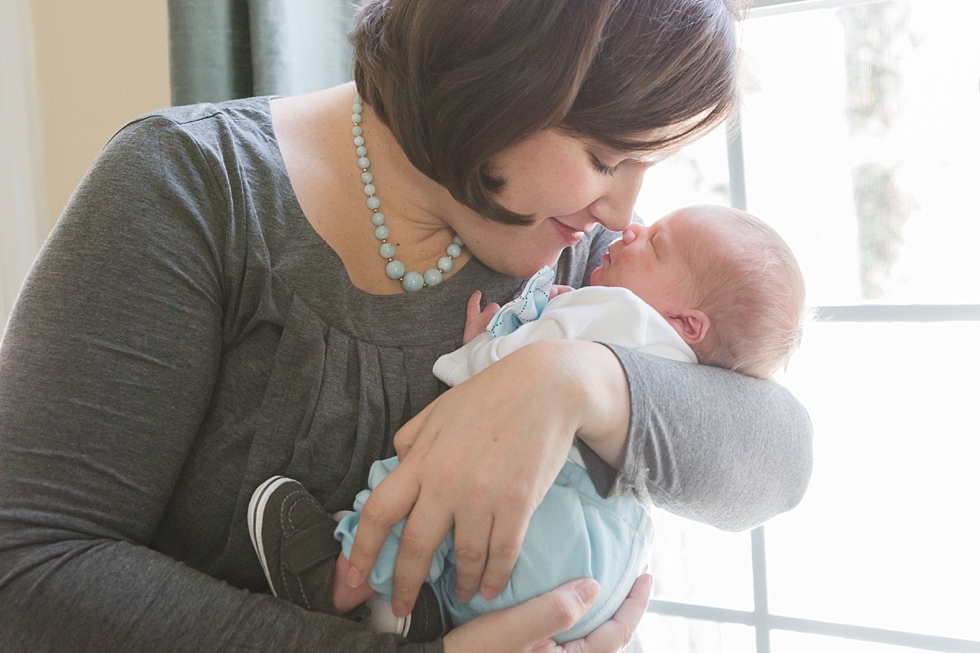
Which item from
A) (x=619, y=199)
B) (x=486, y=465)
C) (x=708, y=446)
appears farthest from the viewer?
(x=619, y=199)

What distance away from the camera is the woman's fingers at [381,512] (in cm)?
89

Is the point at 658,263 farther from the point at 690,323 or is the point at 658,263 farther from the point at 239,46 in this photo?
the point at 239,46

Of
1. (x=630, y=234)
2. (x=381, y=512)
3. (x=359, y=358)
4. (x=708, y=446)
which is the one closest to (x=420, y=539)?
(x=381, y=512)

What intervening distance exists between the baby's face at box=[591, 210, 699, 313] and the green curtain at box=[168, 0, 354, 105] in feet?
2.38

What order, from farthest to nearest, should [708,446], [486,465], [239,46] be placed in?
[239,46], [708,446], [486,465]

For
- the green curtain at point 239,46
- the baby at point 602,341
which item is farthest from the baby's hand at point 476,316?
the green curtain at point 239,46

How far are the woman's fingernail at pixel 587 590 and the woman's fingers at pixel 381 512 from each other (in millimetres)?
225

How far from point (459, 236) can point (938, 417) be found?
1082mm

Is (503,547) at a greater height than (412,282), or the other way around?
(412,282)

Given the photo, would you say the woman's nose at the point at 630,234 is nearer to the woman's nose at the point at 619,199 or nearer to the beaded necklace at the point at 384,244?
the woman's nose at the point at 619,199

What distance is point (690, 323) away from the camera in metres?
1.18

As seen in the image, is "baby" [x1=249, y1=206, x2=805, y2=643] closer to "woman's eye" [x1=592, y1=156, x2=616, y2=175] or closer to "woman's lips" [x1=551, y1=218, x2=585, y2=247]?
"woman's lips" [x1=551, y1=218, x2=585, y2=247]

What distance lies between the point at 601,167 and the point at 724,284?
0.88 feet

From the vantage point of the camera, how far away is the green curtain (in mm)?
1457
